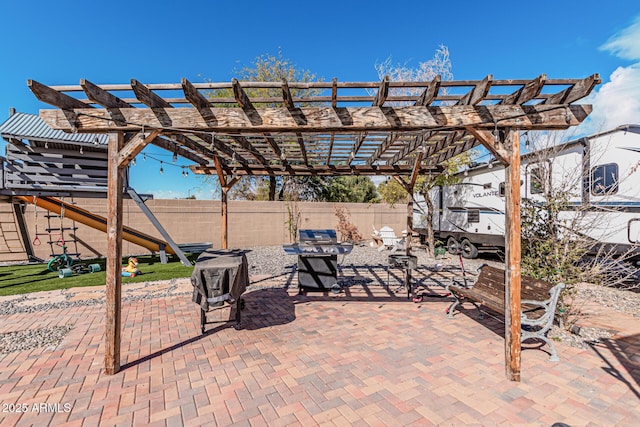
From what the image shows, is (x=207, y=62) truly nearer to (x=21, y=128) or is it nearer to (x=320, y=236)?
(x=21, y=128)

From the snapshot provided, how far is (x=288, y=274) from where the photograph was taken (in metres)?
7.23

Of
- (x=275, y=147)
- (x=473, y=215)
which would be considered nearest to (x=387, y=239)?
(x=473, y=215)

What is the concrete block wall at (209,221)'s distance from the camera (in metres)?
9.06

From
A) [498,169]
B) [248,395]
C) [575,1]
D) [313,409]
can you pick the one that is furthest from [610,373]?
[575,1]

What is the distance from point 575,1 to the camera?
7141 mm

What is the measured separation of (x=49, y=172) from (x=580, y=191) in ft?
41.1

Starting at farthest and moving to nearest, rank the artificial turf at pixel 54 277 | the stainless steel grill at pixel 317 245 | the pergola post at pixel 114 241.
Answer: the artificial turf at pixel 54 277
the stainless steel grill at pixel 317 245
the pergola post at pixel 114 241

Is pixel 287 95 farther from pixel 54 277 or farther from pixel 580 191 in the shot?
pixel 54 277

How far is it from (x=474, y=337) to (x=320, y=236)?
10.2 feet

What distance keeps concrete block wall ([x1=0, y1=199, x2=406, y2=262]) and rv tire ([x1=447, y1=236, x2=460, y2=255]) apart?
4097mm

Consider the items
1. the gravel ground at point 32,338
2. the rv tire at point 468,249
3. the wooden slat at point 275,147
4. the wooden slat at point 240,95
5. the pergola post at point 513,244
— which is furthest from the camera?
the rv tire at point 468,249

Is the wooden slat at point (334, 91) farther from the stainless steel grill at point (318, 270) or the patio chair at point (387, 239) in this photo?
the patio chair at point (387, 239)

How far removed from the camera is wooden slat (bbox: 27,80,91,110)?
2418 mm

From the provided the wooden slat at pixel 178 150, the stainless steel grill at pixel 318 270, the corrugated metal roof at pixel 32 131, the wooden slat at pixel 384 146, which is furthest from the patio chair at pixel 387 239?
the corrugated metal roof at pixel 32 131
